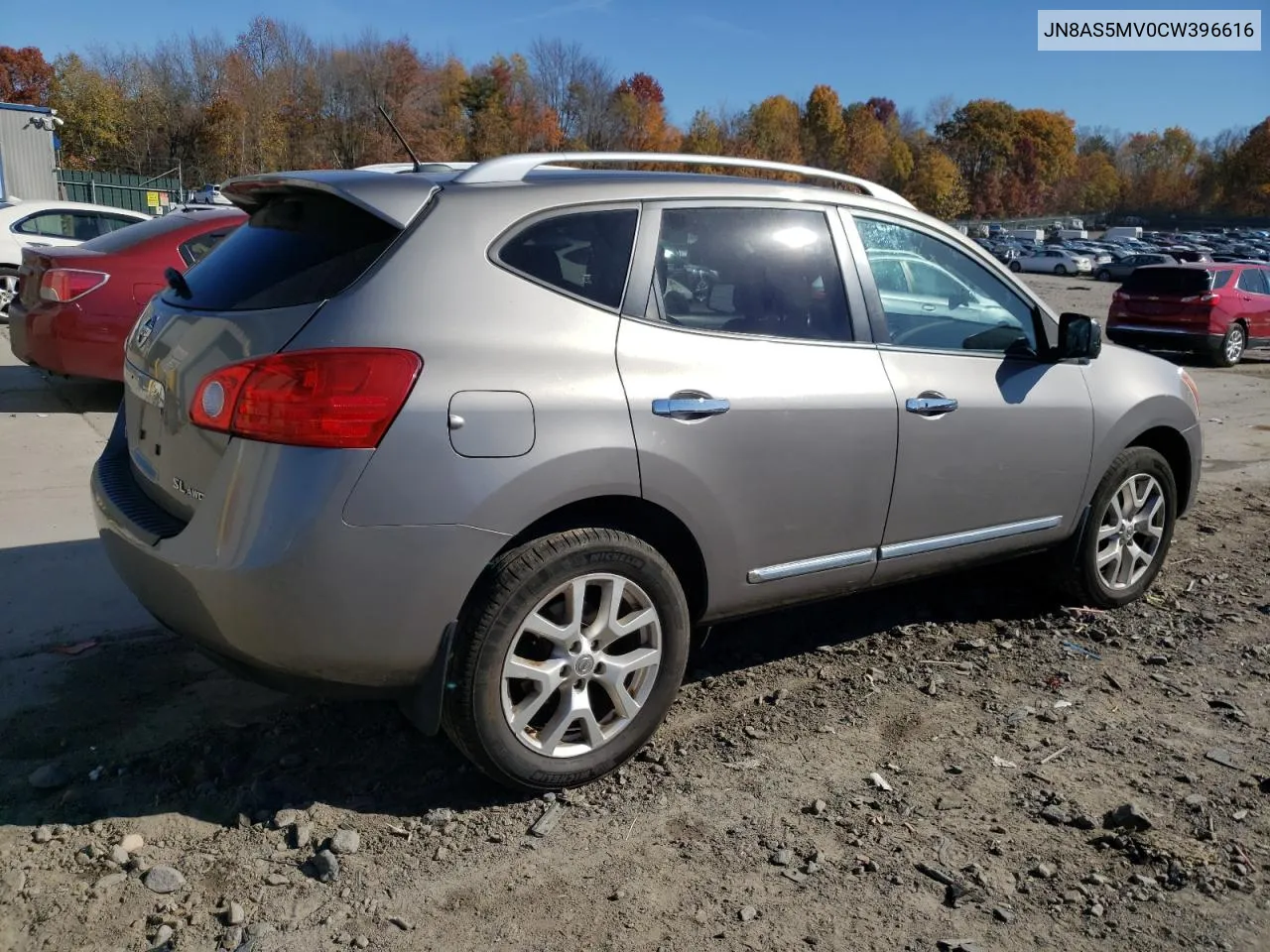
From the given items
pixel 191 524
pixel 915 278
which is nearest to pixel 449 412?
pixel 191 524

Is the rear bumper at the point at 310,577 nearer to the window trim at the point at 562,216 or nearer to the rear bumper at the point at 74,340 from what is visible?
the window trim at the point at 562,216

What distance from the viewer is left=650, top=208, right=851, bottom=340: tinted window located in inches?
134

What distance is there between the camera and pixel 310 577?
2699 mm

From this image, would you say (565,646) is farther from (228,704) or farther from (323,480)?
(228,704)

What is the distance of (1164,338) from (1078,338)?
14.8 metres

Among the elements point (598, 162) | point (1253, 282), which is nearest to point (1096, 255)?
point (1253, 282)

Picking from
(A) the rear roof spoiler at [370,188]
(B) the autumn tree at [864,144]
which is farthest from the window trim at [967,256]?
(B) the autumn tree at [864,144]

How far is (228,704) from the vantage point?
12.2ft

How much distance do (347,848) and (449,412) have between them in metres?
1.21

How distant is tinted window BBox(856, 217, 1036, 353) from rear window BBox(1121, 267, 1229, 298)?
15.0 m

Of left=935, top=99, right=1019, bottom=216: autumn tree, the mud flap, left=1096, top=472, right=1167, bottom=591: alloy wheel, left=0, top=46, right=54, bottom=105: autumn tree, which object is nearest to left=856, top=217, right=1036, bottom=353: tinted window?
left=1096, top=472, right=1167, bottom=591: alloy wheel

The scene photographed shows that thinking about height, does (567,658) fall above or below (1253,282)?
below

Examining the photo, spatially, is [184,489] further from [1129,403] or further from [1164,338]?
[1164,338]

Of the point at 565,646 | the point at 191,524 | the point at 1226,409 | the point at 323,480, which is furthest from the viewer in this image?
the point at 1226,409
